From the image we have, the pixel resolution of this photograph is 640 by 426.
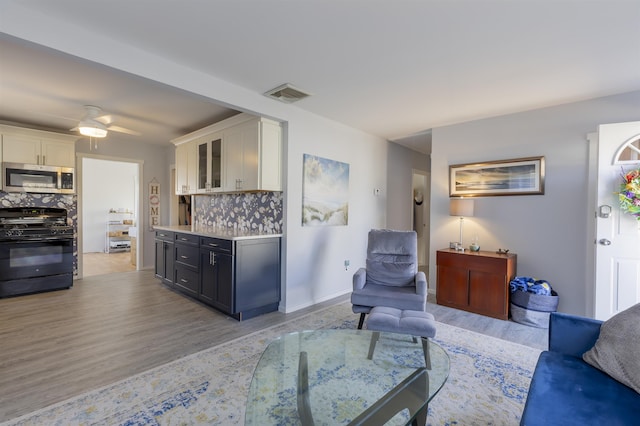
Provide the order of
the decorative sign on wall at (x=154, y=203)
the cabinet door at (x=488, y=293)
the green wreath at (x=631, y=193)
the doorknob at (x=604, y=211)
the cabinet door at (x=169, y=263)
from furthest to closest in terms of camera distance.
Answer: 1. the decorative sign on wall at (x=154, y=203)
2. the cabinet door at (x=169, y=263)
3. the cabinet door at (x=488, y=293)
4. the doorknob at (x=604, y=211)
5. the green wreath at (x=631, y=193)

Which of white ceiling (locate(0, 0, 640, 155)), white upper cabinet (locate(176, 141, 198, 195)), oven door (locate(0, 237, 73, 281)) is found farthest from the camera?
white upper cabinet (locate(176, 141, 198, 195))

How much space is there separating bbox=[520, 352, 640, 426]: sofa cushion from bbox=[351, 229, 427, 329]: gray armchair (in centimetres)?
126

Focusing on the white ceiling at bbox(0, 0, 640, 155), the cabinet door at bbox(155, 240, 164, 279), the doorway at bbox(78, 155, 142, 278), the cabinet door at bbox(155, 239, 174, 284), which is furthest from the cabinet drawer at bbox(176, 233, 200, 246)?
the doorway at bbox(78, 155, 142, 278)

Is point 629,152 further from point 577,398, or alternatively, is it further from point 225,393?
point 225,393

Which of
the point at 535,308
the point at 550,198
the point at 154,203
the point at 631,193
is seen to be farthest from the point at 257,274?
the point at 154,203

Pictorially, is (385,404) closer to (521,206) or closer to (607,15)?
(607,15)

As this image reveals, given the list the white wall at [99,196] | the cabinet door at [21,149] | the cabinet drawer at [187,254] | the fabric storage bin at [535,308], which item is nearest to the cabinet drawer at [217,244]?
the cabinet drawer at [187,254]

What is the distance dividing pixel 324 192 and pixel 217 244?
5.14 ft

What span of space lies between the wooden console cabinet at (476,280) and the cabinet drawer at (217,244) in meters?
2.73

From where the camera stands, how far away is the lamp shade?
151 inches

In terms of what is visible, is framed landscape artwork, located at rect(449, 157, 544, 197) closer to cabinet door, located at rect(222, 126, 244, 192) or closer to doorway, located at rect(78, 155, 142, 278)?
cabinet door, located at rect(222, 126, 244, 192)

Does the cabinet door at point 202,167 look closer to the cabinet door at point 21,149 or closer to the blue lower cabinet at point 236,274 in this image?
the blue lower cabinet at point 236,274

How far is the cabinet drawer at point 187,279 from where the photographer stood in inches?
152

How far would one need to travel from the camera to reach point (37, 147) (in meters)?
4.57
